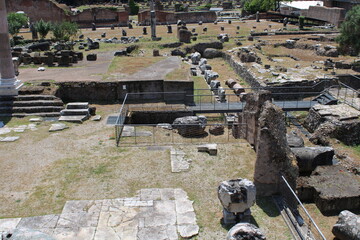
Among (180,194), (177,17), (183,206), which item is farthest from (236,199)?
(177,17)

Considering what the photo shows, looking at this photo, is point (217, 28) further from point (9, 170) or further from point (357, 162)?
point (9, 170)

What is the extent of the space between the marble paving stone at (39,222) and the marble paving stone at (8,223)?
0.37 feet

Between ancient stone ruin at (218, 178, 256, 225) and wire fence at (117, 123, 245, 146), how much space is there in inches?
206

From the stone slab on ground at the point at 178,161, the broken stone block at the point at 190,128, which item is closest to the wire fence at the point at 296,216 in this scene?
the stone slab on ground at the point at 178,161

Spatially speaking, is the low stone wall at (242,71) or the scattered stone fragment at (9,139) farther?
the low stone wall at (242,71)

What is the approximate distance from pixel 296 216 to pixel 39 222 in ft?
21.0

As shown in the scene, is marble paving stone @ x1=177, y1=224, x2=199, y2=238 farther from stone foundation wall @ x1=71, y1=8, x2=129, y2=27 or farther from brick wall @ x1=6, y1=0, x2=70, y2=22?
brick wall @ x1=6, y1=0, x2=70, y2=22

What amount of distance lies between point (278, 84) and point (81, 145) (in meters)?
12.8

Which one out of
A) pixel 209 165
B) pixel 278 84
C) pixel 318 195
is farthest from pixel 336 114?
pixel 209 165

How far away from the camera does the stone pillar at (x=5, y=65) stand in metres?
17.1

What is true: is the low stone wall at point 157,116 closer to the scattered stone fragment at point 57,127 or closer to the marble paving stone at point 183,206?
the scattered stone fragment at point 57,127

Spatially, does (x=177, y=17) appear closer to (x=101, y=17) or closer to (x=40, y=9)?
(x=101, y=17)

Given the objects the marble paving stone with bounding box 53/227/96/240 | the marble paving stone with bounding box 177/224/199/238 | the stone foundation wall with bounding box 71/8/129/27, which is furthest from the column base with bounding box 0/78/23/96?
the stone foundation wall with bounding box 71/8/129/27

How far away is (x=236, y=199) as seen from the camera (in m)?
9.10
